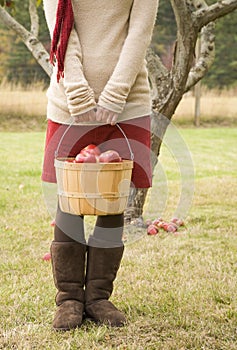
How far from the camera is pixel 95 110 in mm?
2312

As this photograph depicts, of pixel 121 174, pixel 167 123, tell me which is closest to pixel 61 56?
pixel 121 174

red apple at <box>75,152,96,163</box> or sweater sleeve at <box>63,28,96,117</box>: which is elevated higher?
sweater sleeve at <box>63,28,96,117</box>

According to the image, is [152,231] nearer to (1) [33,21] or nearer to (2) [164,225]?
(2) [164,225]

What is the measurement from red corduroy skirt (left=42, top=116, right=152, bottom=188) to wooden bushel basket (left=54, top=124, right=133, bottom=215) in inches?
6.2

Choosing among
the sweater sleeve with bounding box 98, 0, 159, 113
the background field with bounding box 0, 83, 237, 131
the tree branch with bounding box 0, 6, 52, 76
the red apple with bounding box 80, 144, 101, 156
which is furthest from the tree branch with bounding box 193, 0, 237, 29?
the background field with bounding box 0, 83, 237, 131

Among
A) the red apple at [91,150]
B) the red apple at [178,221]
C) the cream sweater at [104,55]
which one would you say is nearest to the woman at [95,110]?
the cream sweater at [104,55]

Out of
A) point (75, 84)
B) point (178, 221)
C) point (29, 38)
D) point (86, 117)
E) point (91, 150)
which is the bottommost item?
point (178, 221)

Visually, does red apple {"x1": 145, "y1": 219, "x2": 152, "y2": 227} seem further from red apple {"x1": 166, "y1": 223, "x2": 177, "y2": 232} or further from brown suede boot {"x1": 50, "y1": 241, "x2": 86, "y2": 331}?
brown suede boot {"x1": 50, "y1": 241, "x2": 86, "y2": 331}

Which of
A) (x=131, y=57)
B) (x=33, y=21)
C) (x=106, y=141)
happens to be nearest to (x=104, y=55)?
(x=131, y=57)

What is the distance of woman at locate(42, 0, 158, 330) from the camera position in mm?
2256

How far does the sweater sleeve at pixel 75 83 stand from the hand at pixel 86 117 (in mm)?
19

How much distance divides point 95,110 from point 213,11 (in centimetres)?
175

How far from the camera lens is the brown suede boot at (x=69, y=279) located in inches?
93.5

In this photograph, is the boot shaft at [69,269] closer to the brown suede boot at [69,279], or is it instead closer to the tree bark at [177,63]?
the brown suede boot at [69,279]
